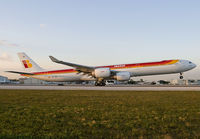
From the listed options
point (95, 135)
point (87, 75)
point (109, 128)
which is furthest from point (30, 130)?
point (87, 75)

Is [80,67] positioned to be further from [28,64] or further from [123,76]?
[28,64]

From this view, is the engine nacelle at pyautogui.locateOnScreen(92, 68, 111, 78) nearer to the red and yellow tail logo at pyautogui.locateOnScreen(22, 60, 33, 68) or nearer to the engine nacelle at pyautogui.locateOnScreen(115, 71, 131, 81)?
the engine nacelle at pyautogui.locateOnScreen(115, 71, 131, 81)

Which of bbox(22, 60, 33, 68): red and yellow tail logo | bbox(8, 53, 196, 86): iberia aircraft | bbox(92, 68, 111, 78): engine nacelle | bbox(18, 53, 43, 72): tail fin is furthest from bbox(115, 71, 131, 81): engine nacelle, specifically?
bbox(22, 60, 33, 68): red and yellow tail logo

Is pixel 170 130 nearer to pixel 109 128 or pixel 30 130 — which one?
pixel 109 128

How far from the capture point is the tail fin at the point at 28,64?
41312 mm

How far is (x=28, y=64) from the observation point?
41.4 metres

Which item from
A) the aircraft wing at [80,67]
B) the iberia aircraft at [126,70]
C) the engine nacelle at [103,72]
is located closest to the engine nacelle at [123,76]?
the iberia aircraft at [126,70]

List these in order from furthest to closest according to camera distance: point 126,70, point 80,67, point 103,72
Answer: point 80,67 → point 126,70 → point 103,72

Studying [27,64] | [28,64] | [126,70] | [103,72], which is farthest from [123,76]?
[27,64]

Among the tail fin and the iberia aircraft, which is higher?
the tail fin

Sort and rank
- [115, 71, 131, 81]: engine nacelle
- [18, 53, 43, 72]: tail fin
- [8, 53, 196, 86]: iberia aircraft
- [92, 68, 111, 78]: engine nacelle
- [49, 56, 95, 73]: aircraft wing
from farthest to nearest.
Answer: [18, 53, 43, 72]: tail fin → [92, 68, 111, 78]: engine nacelle → [49, 56, 95, 73]: aircraft wing → [8, 53, 196, 86]: iberia aircraft → [115, 71, 131, 81]: engine nacelle

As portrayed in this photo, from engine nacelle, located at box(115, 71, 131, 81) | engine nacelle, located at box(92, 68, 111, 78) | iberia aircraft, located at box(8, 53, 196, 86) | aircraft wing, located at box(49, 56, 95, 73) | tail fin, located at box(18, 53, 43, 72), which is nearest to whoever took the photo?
engine nacelle, located at box(115, 71, 131, 81)

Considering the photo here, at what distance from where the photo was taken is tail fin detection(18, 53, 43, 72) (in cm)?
4131

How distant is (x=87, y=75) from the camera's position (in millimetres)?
37656
